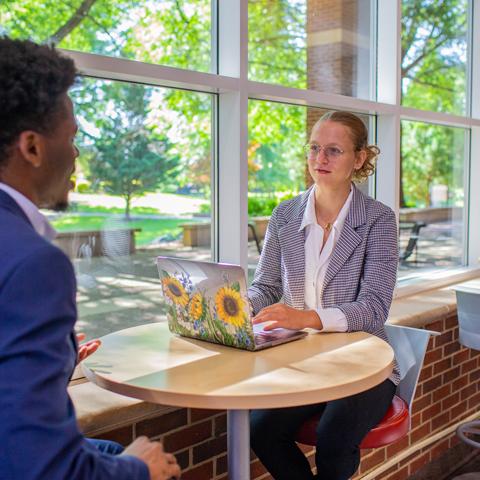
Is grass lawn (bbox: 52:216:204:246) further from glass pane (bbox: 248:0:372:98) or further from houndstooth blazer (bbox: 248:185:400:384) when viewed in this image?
glass pane (bbox: 248:0:372:98)

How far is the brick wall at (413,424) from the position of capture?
2.24 m

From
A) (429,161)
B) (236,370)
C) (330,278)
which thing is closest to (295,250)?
(330,278)

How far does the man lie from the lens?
940 millimetres

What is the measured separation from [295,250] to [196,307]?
0.62 meters

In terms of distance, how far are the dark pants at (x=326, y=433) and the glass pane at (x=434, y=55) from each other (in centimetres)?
254

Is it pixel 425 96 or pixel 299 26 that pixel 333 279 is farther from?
pixel 425 96

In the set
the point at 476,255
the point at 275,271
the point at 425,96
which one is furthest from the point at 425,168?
A: the point at 275,271

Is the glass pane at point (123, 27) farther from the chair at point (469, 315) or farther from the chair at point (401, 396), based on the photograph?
the chair at point (469, 315)

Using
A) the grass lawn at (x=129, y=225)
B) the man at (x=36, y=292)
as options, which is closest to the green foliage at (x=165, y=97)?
the grass lawn at (x=129, y=225)

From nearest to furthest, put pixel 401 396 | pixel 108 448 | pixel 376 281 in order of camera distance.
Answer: pixel 108 448 < pixel 376 281 < pixel 401 396

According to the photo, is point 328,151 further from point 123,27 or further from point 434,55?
point 434,55

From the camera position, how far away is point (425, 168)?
438 centimetres

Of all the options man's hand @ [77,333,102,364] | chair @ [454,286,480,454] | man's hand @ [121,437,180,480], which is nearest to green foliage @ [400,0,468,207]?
chair @ [454,286,480,454]

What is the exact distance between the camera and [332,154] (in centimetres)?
234
